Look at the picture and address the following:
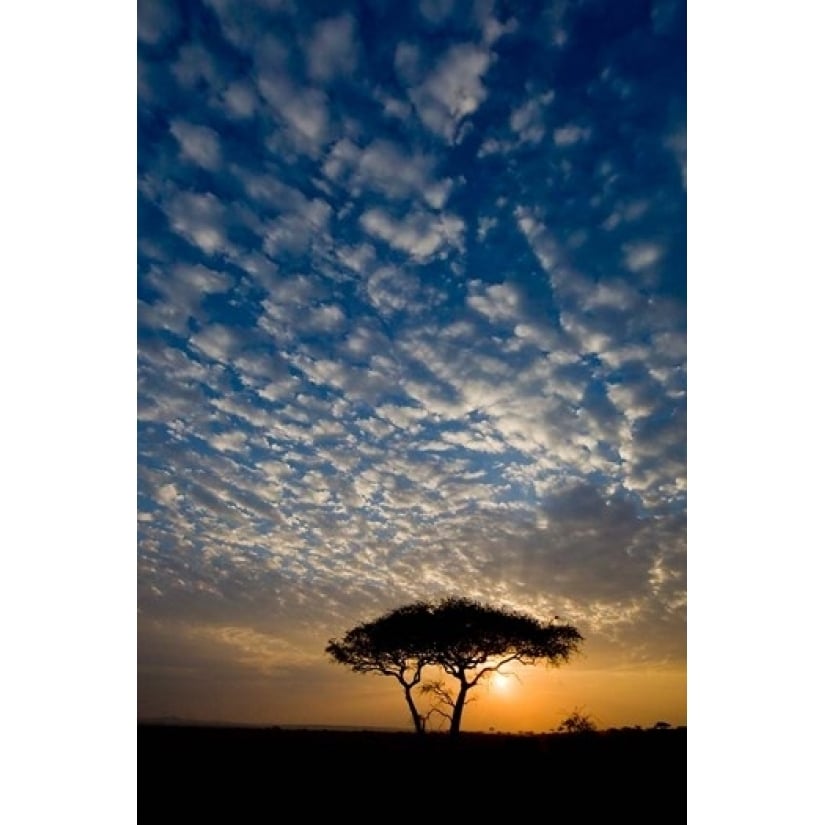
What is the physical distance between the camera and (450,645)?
42.3 ft

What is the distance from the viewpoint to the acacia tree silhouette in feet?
41.2

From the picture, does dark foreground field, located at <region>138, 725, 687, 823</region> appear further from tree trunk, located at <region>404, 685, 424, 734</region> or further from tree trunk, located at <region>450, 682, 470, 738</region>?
tree trunk, located at <region>404, 685, 424, 734</region>

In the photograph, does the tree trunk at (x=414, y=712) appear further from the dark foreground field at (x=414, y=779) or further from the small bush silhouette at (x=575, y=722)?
the small bush silhouette at (x=575, y=722)

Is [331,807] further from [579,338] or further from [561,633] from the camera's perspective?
[561,633]

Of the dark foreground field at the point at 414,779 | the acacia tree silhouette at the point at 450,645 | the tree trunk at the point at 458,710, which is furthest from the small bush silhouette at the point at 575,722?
the tree trunk at the point at 458,710

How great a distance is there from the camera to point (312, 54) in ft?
14.1

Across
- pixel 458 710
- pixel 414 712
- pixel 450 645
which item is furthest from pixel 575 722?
pixel 414 712

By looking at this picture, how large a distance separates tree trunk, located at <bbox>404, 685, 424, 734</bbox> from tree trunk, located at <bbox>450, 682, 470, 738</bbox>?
60cm

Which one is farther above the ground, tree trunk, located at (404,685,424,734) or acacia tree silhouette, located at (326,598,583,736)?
acacia tree silhouette, located at (326,598,583,736)

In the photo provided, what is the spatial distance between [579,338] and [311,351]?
203cm

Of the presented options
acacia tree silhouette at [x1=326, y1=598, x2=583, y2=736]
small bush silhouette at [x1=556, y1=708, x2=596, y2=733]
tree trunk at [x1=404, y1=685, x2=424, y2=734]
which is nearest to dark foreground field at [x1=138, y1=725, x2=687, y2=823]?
small bush silhouette at [x1=556, y1=708, x2=596, y2=733]

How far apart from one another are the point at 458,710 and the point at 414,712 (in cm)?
98
